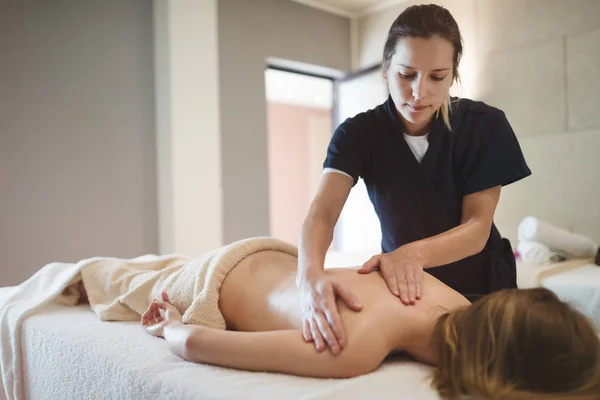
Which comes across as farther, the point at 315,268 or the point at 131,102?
the point at 131,102

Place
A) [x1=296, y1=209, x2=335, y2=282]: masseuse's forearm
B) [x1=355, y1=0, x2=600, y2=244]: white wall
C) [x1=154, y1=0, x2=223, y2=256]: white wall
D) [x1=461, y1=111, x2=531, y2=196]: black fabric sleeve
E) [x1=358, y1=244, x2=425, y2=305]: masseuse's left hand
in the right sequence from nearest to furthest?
1. [x1=358, y1=244, x2=425, y2=305]: masseuse's left hand
2. [x1=296, y1=209, x2=335, y2=282]: masseuse's forearm
3. [x1=461, y1=111, x2=531, y2=196]: black fabric sleeve
4. [x1=355, y1=0, x2=600, y2=244]: white wall
5. [x1=154, y1=0, x2=223, y2=256]: white wall

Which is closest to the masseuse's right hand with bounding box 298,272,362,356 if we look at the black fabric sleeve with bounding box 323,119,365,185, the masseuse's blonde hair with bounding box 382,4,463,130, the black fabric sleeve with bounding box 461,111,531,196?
the black fabric sleeve with bounding box 323,119,365,185

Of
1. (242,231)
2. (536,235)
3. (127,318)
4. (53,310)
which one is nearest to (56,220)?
(242,231)

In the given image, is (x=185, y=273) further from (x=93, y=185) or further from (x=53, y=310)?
(x=93, y=185)

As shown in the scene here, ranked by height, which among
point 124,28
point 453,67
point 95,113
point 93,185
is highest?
point 124,28

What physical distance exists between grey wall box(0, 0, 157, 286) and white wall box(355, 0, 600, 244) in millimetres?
2007

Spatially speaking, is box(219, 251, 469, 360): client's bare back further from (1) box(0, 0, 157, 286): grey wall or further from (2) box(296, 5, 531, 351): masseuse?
(1) box(0, 0, 157, 286): grey wall

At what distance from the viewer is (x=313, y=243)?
1109 mm

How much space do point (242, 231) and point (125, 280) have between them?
188 centimetres

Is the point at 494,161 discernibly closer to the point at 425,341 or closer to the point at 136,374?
the point at 425,341

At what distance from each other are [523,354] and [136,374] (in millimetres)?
631

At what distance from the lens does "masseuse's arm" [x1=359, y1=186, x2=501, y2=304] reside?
37.0 inches

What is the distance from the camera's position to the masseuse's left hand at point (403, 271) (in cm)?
91

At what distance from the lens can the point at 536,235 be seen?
2209 mm
